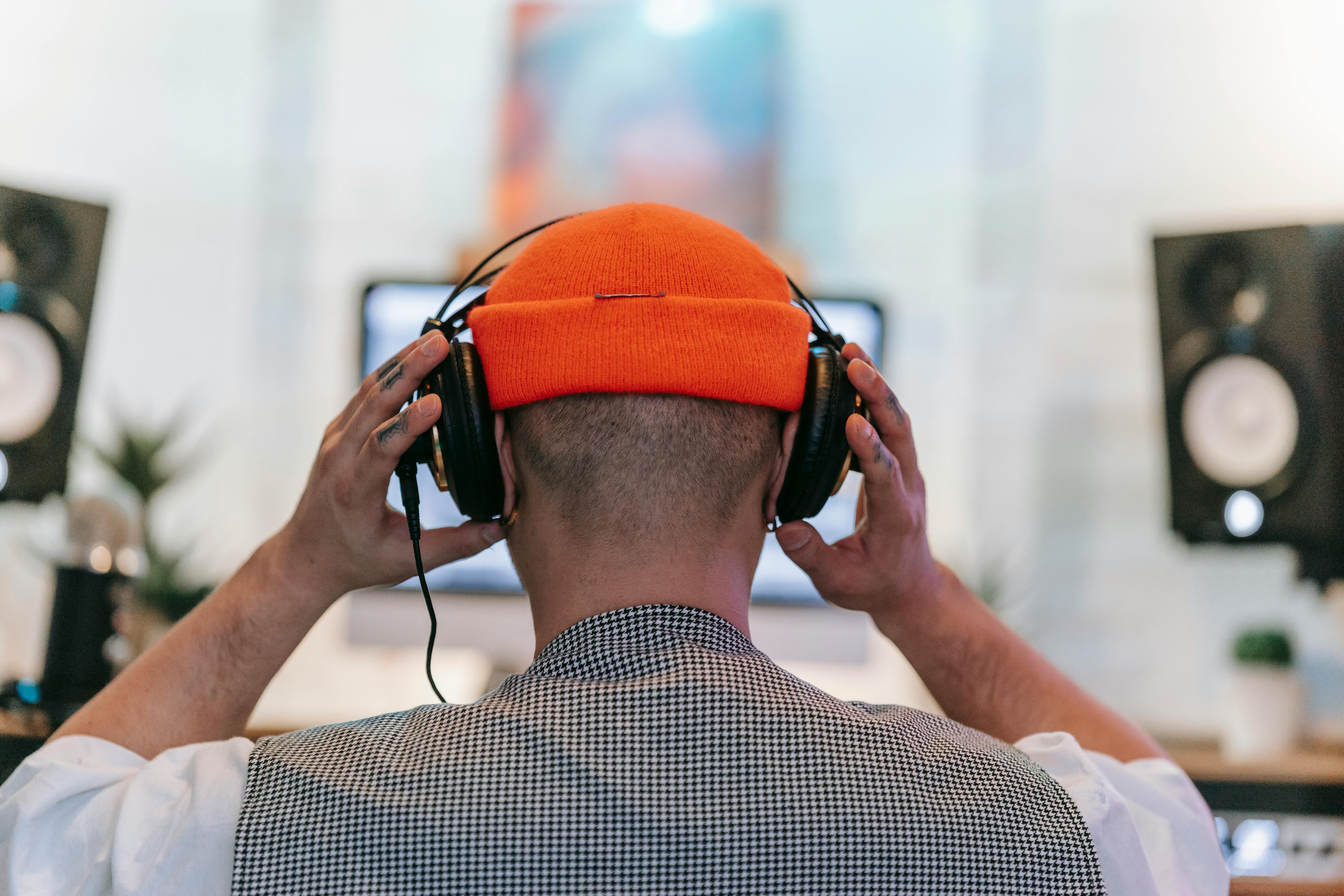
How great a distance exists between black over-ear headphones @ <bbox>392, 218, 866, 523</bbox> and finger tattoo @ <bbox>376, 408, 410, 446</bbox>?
0.08 feet

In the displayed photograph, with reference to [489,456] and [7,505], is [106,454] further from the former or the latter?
[489,456]

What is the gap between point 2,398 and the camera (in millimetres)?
1312

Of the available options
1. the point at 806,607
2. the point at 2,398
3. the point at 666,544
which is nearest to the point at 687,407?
the point at 666,544

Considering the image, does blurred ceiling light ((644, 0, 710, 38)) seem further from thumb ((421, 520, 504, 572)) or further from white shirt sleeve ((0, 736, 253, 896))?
white shirt sleeve ((0, 736, 253, 896))

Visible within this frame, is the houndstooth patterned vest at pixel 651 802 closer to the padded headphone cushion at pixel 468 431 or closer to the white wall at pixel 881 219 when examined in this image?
the padded headphone cushion at pixel 468 431

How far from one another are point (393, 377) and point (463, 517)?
759mm

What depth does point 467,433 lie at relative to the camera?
718 mm

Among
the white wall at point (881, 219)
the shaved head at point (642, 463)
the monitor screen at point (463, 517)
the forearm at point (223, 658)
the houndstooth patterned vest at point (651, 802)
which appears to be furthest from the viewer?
the white wall at point (881, 219)

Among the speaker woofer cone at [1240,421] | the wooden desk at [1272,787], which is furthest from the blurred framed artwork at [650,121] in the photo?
the wooden desk at [1272,787]

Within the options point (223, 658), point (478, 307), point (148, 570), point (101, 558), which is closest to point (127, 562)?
point (101, 558)

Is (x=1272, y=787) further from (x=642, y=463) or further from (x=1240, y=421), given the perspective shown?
(x=642, y=463)

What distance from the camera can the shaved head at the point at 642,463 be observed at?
69 cm

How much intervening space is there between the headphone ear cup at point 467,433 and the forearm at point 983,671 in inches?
15.5

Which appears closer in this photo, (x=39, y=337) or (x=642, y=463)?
(x=642, y=463)
